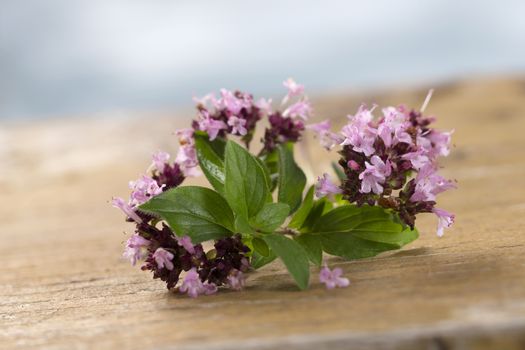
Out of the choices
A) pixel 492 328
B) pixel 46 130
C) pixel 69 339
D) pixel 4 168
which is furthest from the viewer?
pixel 46 130

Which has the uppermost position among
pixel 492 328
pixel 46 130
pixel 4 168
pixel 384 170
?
pixel 46 130

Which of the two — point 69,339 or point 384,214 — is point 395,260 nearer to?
point 384,214

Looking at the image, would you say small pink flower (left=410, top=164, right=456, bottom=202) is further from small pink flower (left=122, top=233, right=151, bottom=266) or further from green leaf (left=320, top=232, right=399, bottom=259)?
small pink flower (left=122, top=233, right=151, bottom=266)

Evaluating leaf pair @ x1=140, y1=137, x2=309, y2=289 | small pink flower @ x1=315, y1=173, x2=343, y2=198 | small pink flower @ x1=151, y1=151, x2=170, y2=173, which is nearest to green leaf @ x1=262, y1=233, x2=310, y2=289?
Answer: leaf pair @ x1=140, y1=137, x2=309, y2=289

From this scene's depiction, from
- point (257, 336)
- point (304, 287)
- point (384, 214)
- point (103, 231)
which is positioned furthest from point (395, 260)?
point (103, 231)

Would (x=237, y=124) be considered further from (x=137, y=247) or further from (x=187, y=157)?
(x=137, y=247)
